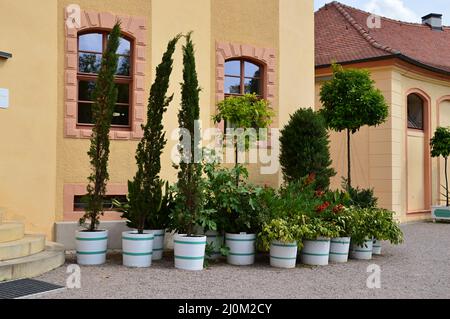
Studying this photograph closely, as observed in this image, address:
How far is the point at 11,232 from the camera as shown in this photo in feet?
23.4

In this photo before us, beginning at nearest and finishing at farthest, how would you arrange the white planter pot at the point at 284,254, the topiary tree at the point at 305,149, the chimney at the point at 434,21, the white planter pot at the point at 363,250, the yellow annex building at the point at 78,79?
the white planter pot at the point at 284,254
the yellow annex building at the point at 78,79
the white planter pot at the point at 363,250
the topiary tree at the point at 305,149
the chimney at the point at 434,21

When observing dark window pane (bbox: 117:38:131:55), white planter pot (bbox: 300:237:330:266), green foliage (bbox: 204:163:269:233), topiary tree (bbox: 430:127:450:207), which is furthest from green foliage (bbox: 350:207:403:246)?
topiary tree (bbox: 430:127:450:207)

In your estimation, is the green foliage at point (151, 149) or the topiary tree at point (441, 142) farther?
the topiary tree at point (441, 142)

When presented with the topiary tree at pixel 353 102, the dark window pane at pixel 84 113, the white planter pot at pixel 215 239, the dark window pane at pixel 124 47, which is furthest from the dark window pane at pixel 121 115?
the topiary tree at pixel 353 102

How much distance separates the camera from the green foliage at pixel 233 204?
7711 mm

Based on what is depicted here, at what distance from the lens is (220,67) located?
1014cm

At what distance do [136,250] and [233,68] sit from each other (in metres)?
4.90

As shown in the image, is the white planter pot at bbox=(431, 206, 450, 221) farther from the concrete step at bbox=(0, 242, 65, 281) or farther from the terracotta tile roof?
the concrete step at bbox=(0, 242, 65, 281)

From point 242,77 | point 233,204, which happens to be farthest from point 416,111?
point 233,204

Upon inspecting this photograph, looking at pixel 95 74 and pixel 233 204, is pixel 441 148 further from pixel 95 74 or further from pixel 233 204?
pixel 95 74

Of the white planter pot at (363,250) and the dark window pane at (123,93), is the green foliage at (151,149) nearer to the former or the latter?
the dark window pane at (123,93)

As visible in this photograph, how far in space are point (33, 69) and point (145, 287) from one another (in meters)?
4.50

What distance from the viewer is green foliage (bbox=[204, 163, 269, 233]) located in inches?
304

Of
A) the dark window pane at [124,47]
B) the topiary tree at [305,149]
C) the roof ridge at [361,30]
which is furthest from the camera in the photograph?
the roof ridge at [361,30]
